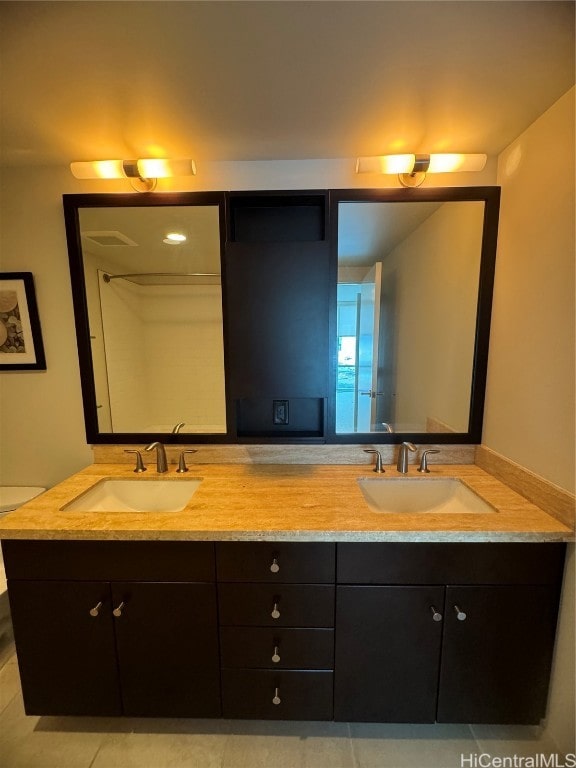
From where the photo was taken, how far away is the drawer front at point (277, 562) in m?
1.02

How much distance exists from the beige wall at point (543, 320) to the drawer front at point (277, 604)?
0.81 metres

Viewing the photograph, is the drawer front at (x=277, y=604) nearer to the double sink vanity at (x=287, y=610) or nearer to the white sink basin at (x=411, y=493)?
the double sink vanity at (x=287, y=610)

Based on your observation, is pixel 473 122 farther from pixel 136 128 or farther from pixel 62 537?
pixel 62 537

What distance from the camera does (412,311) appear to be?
5.08 ft

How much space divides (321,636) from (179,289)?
1.60 m

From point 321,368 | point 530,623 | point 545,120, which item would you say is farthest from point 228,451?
point 545,120

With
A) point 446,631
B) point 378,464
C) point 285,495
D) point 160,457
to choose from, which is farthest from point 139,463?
point 446,631

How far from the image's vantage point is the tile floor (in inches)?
41.9

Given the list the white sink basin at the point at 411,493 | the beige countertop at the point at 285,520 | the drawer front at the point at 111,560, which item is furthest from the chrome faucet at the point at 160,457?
the white sink basin at the point at 411,493

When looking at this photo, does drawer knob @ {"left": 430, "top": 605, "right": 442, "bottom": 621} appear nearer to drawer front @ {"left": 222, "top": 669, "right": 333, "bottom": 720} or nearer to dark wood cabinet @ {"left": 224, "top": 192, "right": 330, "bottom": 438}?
drawer front @ {"left": 222, "top": 669, "right": 333, "bottom": 720}

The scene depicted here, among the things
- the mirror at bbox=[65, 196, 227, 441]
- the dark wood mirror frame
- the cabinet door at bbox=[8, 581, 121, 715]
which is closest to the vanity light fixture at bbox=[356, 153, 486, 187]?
the dark wood mirror frame

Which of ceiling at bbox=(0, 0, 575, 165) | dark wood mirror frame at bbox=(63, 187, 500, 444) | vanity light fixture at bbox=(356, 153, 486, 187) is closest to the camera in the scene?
ceiling at bbox=(0, 0, 575, 165)

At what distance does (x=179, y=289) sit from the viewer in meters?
1.53

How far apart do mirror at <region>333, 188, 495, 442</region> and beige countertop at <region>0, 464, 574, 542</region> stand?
1.28 feet
